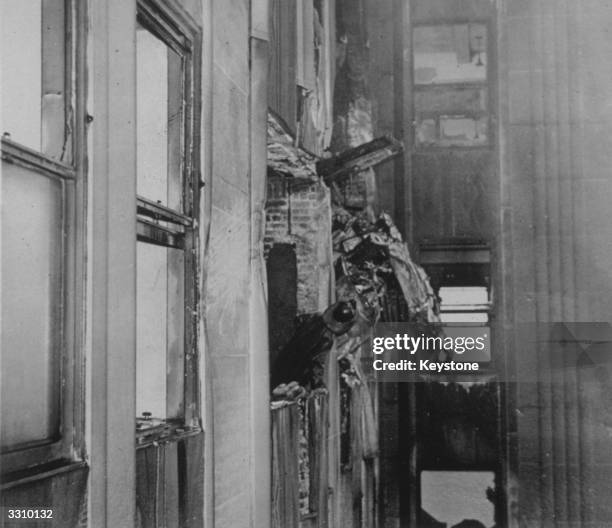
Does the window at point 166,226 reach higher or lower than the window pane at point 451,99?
lower

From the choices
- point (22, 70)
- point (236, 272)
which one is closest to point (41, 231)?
point (22, 70)

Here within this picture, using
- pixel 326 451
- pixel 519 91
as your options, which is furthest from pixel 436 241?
pixel 326 451

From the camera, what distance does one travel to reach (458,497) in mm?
4445

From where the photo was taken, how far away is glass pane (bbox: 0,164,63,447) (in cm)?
190

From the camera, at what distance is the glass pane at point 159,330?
2.76m

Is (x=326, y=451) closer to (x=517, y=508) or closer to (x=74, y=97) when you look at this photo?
(x=517, y=508)

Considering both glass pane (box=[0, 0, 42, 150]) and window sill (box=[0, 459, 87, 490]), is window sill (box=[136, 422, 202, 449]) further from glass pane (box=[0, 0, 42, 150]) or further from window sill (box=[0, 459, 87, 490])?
glass pane (box=[0, 0, 42, 150])

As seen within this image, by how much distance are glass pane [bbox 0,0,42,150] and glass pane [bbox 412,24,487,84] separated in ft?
10.1

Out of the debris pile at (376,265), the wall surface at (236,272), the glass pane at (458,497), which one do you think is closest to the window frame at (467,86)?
the debris pile at (376,265)

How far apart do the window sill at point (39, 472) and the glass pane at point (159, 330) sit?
741 mm

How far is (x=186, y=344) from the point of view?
114 inches

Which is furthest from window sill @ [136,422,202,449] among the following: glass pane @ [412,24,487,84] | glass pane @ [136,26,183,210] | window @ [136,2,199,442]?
glass pane @ [412,24,487,84]

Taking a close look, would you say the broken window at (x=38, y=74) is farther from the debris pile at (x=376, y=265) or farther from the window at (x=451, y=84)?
the window at (x=451, y=84)

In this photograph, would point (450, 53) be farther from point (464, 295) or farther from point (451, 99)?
point (464, 295)
